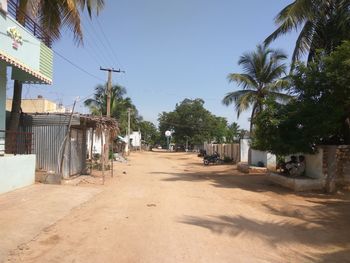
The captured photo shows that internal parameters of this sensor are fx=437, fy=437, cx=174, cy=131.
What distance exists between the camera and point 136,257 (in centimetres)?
711

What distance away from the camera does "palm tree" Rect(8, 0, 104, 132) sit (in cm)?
1698

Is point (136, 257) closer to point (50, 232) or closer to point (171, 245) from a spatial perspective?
point (171, 245)

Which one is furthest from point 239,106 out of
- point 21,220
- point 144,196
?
point 21,220

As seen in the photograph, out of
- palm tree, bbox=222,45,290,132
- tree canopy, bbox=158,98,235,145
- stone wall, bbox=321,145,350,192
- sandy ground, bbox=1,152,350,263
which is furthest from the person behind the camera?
tree canopy, bbox=158,98,235,145

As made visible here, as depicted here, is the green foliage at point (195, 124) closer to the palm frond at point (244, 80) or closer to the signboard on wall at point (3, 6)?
the palm frond at point (244, 80)

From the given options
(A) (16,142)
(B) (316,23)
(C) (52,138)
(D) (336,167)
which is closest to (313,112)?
(D) (336,167)

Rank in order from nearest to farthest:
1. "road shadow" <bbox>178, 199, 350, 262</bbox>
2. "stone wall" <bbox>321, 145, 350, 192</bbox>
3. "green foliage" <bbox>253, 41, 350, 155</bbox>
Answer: "road shadow" <bbox>178, 199, 350, 262</bbox>
"green foliage" <bbox>253, 41, 350, 155</bbox>
"stone wall" <bbox>321, 145, 350, 192</bbox>

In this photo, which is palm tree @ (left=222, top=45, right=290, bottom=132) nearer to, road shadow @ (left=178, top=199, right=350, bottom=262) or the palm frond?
the palm frond

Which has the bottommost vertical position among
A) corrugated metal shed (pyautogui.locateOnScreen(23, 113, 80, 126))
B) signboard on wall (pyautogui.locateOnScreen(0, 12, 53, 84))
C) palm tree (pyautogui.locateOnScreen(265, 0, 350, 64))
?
corrugated metal shed (pyautogui.locateOnScreen(23, 113, 80, 126))

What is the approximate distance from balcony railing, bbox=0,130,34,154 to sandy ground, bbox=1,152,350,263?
3.80 meters

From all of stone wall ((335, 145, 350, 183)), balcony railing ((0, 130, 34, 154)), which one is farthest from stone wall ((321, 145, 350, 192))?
balcony railing ((0, 130, 34, 154))

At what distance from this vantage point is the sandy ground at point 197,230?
24.4ft

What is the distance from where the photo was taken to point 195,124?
270ft

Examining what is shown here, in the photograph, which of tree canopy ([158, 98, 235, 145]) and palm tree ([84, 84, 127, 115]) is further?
tree canopy ([158, 98, 235, 145])
